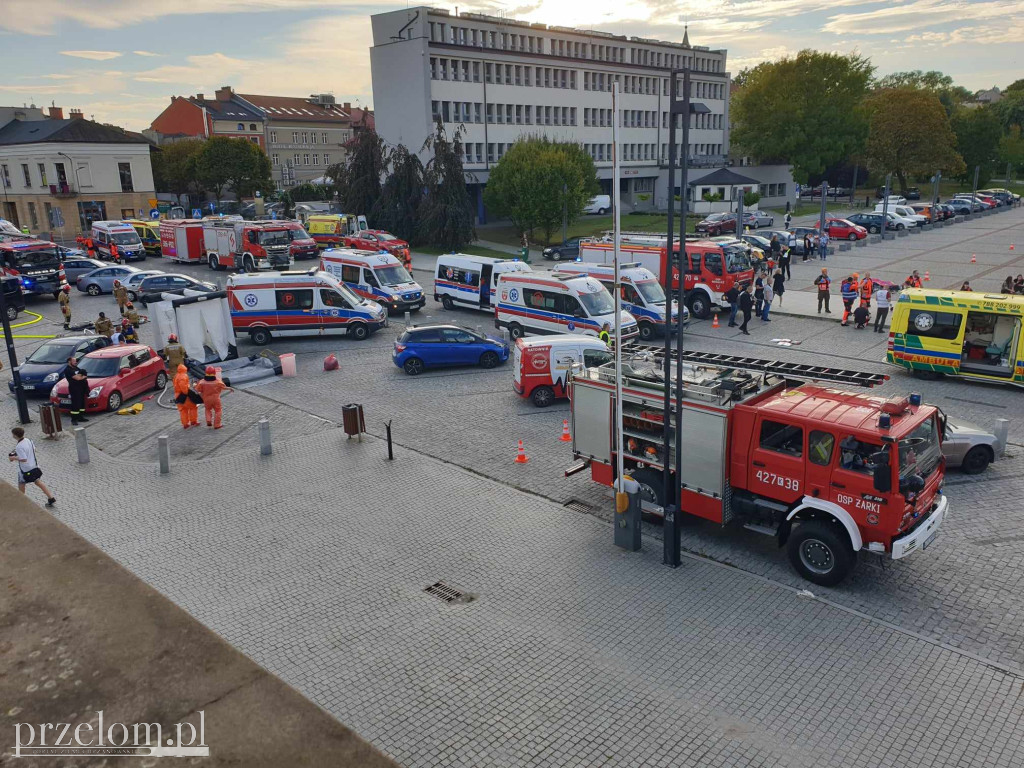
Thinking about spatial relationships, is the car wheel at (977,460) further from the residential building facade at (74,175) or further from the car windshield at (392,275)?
the residential building facade at (74,175)

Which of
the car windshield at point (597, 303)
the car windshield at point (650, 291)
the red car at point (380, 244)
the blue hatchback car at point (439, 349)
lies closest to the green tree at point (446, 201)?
the red car at point (380, 244)

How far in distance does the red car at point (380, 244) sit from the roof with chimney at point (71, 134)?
3694 cm

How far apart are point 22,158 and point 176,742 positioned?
77.3 meters

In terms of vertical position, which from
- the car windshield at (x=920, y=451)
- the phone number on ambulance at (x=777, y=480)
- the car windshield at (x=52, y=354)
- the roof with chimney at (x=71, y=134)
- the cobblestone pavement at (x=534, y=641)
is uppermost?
the roof with chimney at (x=71, y=134)

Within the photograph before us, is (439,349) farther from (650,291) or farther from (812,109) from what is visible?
(812,109)

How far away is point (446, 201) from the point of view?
49094 mm

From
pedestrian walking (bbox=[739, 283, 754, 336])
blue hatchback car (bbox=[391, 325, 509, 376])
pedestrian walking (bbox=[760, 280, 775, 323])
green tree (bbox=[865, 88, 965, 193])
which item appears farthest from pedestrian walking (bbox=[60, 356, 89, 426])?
green tree (bbox=[865, 88, 965, 193])

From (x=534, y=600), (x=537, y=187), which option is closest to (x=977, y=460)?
(x=534, y=600)

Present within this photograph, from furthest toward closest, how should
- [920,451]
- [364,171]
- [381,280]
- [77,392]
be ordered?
[364,171]
[381,280]
[77,392]
[920,451]

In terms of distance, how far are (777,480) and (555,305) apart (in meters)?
14.1

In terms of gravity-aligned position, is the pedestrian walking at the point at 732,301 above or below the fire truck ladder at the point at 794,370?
below

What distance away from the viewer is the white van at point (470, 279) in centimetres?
2944

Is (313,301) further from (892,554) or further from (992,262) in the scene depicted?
(992,262)

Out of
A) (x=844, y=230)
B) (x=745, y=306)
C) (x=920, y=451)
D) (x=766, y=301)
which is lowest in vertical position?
(x=766, y=301)
